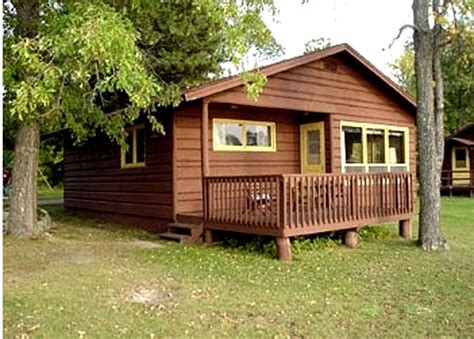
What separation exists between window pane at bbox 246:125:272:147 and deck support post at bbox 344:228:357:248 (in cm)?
361

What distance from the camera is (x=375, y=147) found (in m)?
14.3

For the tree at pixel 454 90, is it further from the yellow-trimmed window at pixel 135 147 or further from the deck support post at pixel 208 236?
the deck support post at pixel 208 236

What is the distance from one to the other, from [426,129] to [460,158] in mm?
20497

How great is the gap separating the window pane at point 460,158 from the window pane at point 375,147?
1553cm

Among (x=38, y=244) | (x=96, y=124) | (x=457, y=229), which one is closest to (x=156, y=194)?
(x=96, y=124)

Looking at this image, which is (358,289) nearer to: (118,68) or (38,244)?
(118,68)

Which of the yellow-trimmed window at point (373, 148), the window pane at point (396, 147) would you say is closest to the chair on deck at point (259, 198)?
the yellow-trimmed window at point (373, 148)

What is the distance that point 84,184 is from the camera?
15938 mm

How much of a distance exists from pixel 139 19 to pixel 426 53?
5.60m

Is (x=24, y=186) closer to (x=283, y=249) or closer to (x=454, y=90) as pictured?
(x=283, y=249)

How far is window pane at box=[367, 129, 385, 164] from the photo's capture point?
1404cm

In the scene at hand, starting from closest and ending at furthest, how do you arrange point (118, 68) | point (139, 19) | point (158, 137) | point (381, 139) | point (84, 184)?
point (118, 68)
point (139, 19)
point (158, 137)
point (381, 139)
point (84, 184)

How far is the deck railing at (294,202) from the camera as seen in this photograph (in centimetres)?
865

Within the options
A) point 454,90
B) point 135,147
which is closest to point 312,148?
point 135,147
